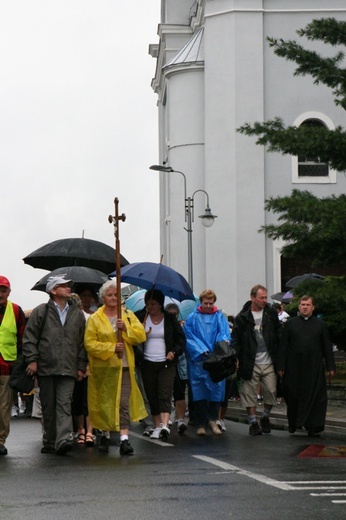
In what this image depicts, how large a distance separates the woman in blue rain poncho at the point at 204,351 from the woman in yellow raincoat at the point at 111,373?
2.44m

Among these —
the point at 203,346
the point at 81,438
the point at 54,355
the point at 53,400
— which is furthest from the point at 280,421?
the point at 54,355

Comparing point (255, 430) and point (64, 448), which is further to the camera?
point (255, 430)

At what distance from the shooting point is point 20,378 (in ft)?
46.6

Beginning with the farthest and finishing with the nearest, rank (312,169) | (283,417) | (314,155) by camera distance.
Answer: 1. (312,169)
2. (314,155)
3. (283,417)

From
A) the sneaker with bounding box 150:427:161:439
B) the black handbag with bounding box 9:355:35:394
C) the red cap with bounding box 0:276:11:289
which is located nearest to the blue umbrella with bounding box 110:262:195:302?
the sneaker with bounding box 150:427:161:439

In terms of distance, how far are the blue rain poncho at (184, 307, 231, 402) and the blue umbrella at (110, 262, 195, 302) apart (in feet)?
1.35

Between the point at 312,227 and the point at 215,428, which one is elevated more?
the point at 312,227

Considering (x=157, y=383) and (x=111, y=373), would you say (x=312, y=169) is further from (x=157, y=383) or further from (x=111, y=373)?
(x=111, y=373)

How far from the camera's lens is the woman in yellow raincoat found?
1442cm

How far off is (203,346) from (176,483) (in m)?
6.21

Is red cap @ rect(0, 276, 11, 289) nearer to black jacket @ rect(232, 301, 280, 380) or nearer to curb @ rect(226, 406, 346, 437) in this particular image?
black jacket @ rect(232, 301, 280, 380)

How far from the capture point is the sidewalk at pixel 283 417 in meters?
18.1

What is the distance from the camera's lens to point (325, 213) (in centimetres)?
2233

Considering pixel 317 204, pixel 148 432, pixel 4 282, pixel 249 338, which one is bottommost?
pixel 148 432
